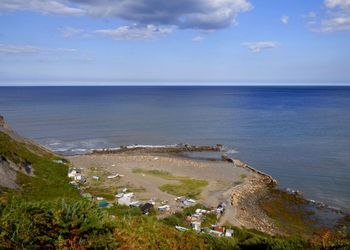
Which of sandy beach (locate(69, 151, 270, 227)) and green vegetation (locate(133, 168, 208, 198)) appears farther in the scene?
green vegetation (locate(133, 168, 208, 198))

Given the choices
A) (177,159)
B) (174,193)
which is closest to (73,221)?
(174,193)

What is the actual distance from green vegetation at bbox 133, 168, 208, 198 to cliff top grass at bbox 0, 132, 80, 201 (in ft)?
31.7

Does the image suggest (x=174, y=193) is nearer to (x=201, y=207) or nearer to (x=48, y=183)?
(x=201, y=207)

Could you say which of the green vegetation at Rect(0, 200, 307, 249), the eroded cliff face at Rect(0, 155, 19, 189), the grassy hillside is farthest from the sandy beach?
the green vegetation at Rect(0, 200, 307, 249)

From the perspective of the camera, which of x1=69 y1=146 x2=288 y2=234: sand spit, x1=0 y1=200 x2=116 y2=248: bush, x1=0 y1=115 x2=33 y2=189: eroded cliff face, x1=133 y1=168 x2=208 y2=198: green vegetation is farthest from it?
x1=133 y1=168 x2=208 y2=198: green vegetation

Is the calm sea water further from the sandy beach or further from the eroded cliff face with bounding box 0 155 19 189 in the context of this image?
the eroded cliff face with bounding box 0 155 19 189

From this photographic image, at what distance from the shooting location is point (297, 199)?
34.8 m

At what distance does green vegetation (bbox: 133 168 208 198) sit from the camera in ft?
114

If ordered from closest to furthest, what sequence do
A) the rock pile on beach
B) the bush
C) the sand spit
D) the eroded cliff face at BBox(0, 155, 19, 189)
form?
the bush < the eroded cliff face at BBox(0, 155, 19, 189) < the rock pile on beach < the sand spit

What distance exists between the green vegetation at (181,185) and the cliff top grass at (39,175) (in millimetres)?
9668

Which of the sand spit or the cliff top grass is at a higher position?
the cliff top grass

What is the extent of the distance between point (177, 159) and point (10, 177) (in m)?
25.8

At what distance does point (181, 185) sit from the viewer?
37.5 metres

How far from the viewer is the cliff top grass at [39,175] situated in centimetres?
2766
